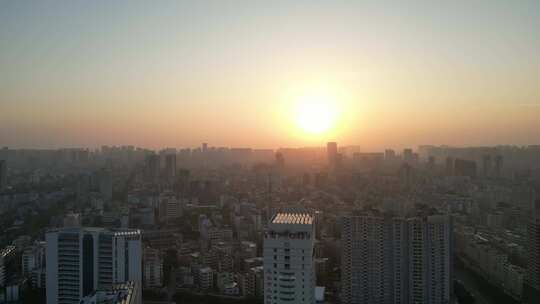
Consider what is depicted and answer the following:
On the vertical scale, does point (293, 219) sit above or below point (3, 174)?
above

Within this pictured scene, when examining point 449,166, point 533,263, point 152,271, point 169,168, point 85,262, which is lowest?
point 152,271

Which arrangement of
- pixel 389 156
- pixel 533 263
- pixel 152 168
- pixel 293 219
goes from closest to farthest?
pixel 293 219, pixel 533 263, pixel 152 168, pixel 389 156

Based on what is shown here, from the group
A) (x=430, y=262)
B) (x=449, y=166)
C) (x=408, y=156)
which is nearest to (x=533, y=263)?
(x=430, y=262)

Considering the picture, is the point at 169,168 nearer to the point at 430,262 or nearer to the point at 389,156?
the point at 389,156

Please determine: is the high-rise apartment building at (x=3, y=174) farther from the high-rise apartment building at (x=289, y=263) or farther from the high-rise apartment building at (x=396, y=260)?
the high-rise apartment building at (x=289, y=263)

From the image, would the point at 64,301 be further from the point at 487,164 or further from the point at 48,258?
the point at 487,164
